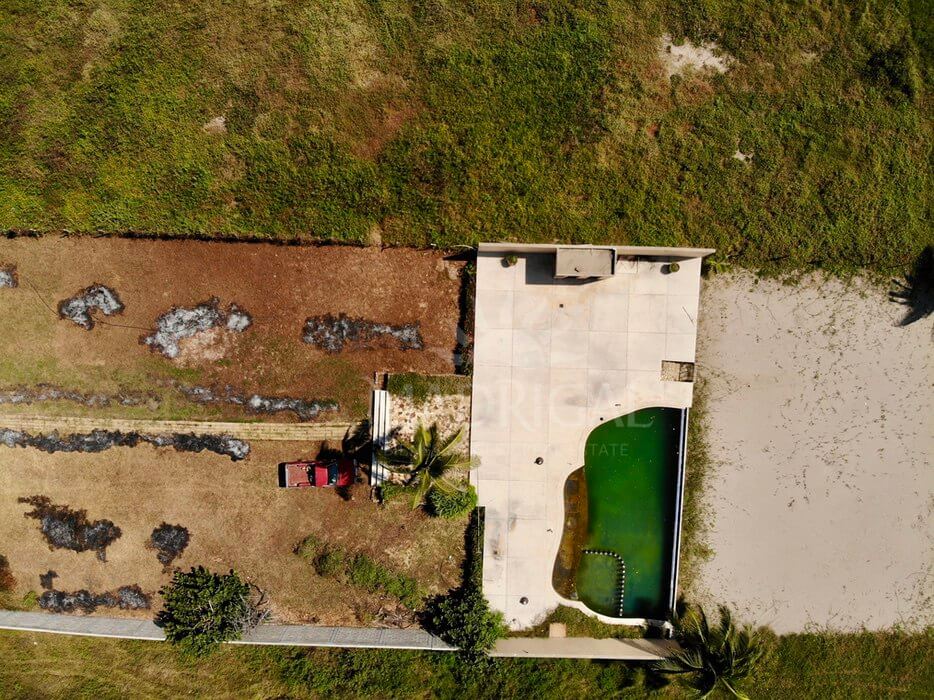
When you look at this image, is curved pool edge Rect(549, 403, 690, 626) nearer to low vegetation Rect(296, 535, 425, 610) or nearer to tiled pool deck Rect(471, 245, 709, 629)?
tiled pool deck Rect(471, 245, 709, 629)

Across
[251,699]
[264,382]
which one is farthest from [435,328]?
[251,699]

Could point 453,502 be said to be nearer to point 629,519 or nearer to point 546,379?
point 546,379

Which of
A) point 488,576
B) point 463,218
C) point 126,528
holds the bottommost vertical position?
point 488,576

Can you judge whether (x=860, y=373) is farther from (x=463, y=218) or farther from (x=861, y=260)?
(x=463, y=218)

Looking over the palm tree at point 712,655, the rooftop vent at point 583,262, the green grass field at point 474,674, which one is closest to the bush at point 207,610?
the green grass field at point 474,674

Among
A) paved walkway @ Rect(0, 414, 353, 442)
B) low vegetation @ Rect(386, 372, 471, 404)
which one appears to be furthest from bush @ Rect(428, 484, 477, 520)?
paved walkway @ Rect(0, 414, 353, 442)

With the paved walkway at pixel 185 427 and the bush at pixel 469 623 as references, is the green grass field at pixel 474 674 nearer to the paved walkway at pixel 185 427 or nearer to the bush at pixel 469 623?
the bush at pixel 469 623

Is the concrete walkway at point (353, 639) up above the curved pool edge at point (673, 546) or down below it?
below
